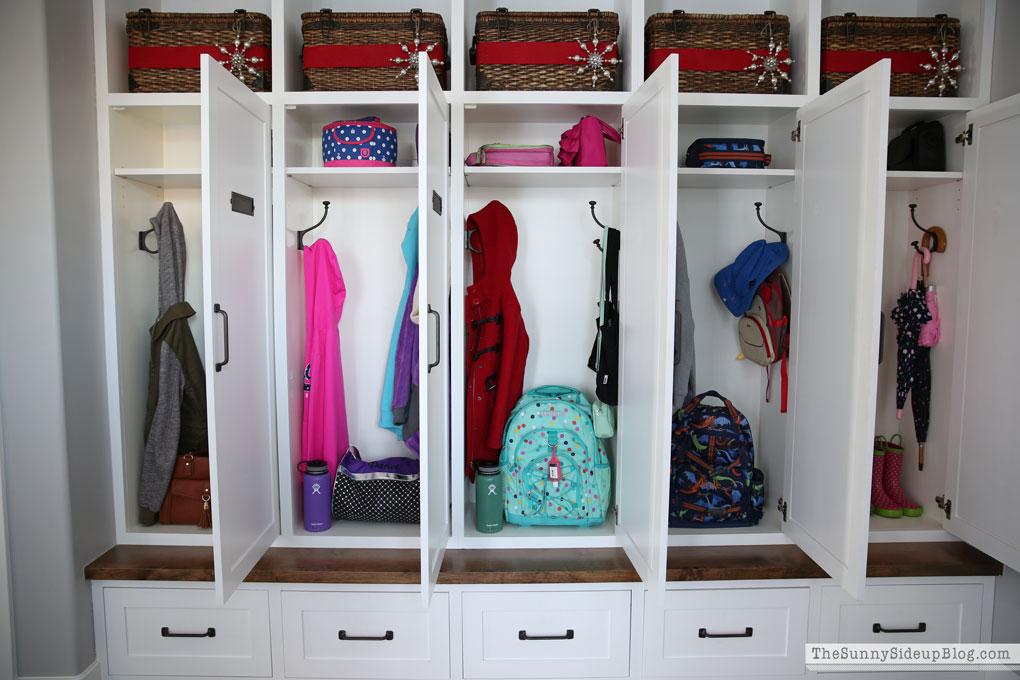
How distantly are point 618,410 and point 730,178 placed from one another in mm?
941

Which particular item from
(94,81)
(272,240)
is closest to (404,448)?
(272,240)

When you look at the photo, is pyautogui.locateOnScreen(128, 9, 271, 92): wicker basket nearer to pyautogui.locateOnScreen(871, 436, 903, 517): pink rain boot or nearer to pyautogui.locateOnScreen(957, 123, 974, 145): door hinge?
pyautogui.locateOnScreen(957, 123, 974, 145): door hinge

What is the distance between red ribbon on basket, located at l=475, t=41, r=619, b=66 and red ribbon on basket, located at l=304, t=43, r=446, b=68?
21cm

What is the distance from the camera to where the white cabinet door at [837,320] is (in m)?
1.63

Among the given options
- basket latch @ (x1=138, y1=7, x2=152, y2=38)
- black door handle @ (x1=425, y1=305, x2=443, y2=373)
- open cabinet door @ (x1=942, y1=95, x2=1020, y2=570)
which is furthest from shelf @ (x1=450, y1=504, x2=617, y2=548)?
basket latch @ (x1=138, y1=7, x2=152, y2=38)

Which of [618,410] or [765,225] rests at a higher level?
[765,225]

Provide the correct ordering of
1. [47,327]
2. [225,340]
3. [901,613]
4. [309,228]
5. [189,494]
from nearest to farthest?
[225,340] < [47,327] < [901,613] < [189,494] < [309,228]

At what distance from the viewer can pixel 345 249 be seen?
248 cm

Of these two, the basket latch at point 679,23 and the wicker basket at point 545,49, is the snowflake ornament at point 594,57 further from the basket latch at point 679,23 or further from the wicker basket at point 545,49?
the basket latch at point 679,23

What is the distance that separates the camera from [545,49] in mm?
2107

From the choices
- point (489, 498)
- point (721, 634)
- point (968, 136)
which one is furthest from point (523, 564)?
point (968, 136)

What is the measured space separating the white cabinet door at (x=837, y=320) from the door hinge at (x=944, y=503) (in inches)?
22.7

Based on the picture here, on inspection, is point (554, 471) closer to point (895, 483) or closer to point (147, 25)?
point (895, 483)

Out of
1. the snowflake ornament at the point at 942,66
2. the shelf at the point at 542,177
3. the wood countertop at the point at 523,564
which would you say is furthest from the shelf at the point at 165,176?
the snowflake ornament at the point at 942,66
